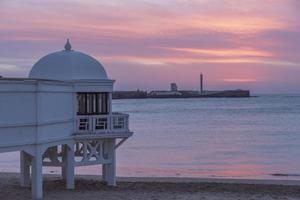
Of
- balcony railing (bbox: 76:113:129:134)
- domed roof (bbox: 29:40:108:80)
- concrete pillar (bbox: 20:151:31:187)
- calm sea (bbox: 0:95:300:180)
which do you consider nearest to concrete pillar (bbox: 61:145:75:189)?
balcony railing (bbox: 76:113:129:134)

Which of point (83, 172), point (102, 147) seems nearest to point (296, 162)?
point (83, 172)

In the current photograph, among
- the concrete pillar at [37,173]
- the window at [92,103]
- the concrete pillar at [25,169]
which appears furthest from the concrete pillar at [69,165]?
the concrete pillar at [37,173]

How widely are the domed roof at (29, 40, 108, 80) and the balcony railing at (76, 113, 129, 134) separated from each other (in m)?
1.51

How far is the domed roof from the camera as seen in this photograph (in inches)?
959

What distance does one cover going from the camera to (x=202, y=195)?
2297 cm

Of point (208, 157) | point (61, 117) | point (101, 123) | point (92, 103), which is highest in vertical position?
point (92, 103)

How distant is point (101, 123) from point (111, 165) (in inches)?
81.3

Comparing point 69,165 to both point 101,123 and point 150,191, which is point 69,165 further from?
point 150,191

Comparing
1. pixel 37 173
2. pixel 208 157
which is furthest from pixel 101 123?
pixel 208 157

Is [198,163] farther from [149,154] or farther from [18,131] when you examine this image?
[18,131]

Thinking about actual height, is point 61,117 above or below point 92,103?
below

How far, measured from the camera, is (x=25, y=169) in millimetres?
24656

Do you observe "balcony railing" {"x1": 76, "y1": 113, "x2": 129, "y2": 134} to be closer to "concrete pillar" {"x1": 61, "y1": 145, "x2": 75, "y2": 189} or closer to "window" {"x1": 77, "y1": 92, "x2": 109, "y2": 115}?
"window" {"x1": 77, "y1": 92, "x2": 109, "y2": 115}

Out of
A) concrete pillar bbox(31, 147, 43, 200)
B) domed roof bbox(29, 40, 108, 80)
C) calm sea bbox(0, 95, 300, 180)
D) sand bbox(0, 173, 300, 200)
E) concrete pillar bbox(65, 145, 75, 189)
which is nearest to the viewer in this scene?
concrete pillar bbox(31, 147, 43, 200)
